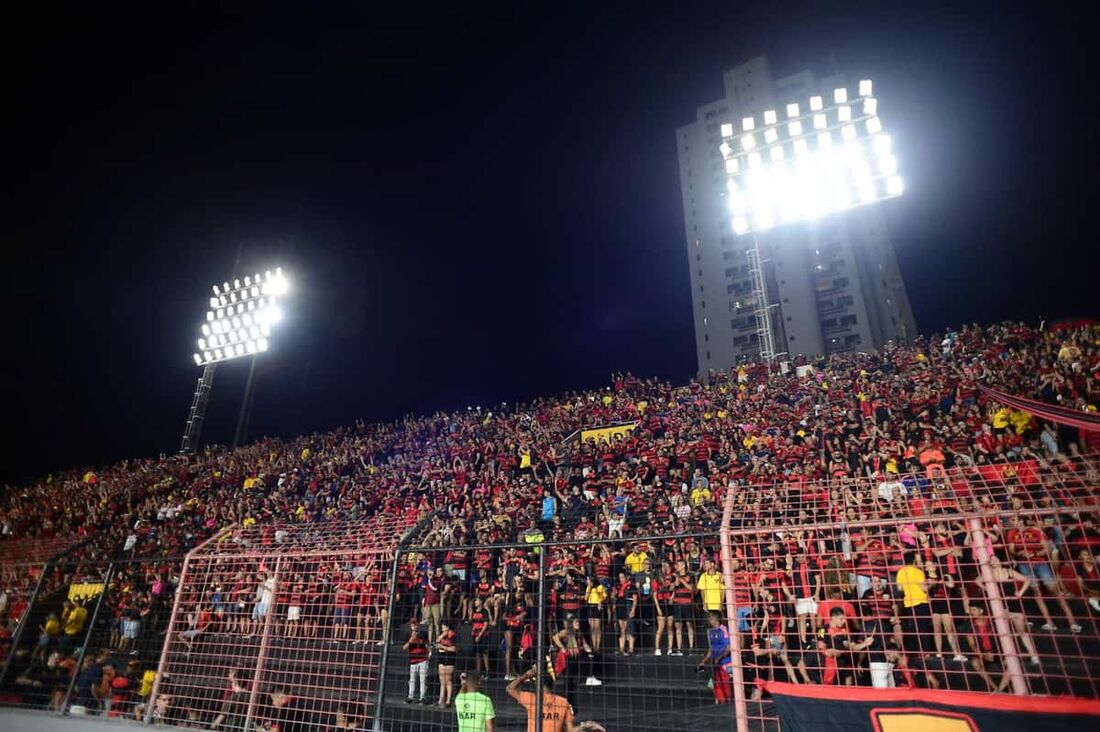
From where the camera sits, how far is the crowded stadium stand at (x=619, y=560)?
445 cm

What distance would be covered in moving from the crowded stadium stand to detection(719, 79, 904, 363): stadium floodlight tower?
6.45 m

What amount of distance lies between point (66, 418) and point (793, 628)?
36.1 meters

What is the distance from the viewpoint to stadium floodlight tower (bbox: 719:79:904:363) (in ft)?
65.0

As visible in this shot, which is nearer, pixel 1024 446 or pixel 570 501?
pixel 1024 446

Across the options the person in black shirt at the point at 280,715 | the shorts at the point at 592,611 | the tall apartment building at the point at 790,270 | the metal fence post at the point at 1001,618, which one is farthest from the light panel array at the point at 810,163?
the tall apartment building at the point at 790,270

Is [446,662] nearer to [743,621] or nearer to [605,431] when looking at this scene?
[743,621]

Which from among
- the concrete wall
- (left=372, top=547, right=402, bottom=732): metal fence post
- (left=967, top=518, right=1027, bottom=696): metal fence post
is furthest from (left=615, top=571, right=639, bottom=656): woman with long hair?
the concrete wall

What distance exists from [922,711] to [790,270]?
180 ft

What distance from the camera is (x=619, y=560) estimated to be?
9789 mm

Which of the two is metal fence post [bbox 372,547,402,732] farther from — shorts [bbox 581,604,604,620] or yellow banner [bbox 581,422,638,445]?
yellow banner [bbox 581,422,638,445]

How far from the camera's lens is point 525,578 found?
356 inches

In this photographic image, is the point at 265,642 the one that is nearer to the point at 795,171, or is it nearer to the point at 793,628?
the point at 793,628

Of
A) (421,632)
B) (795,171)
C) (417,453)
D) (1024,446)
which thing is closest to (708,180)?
(795,171)

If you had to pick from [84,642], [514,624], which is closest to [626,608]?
[514,624]
